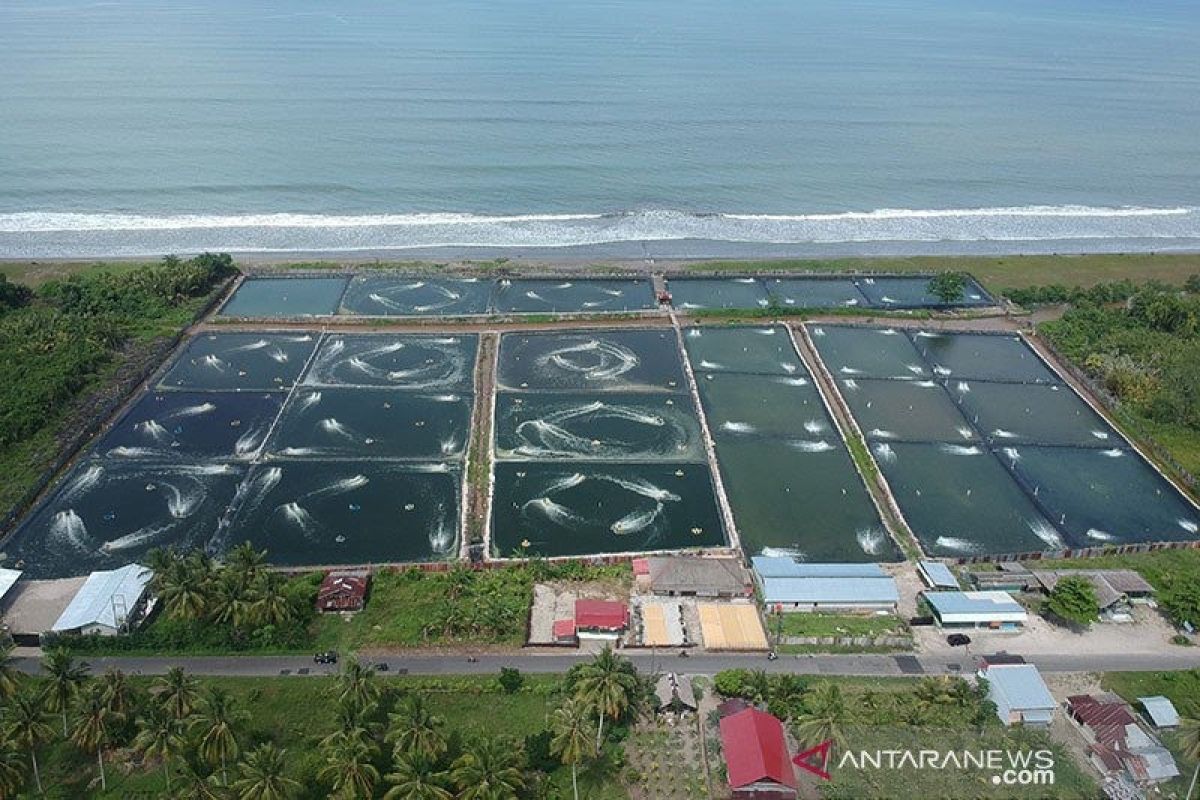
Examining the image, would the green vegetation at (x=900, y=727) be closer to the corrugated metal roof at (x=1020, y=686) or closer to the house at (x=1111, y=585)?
Answer: the corrugated metal roof at (x=1020, y=686)

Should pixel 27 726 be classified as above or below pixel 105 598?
below

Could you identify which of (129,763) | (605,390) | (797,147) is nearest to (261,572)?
(129,763)

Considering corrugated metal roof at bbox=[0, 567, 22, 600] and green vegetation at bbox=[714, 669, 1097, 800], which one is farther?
corrugated metal roof at bbox=[0, 567, 22, 600]

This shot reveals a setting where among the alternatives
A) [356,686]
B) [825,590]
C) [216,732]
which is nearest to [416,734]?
[356,686]

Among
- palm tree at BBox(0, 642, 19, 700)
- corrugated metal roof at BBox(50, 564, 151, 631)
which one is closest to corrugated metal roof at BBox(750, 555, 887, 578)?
corrugated metal roof at BBox(50, 564, 151, 631)

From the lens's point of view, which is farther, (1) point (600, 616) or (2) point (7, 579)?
(2) point (7, 579)

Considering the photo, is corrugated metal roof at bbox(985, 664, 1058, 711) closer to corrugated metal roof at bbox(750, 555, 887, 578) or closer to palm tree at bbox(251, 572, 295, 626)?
corrugated metal roof at bbox(750, 555, 887, 578)

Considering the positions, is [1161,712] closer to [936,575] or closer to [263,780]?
[936,575]
